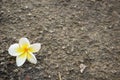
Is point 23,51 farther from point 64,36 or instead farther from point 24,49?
point 64,36

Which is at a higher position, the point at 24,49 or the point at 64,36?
the point at 24,49

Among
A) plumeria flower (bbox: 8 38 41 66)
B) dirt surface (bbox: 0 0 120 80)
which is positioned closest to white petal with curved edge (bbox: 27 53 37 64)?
plumeria flower (bbox: 8 38 41 66)

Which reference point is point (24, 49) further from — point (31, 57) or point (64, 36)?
point (64, 36)

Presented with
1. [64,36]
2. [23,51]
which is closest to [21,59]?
[23,51]

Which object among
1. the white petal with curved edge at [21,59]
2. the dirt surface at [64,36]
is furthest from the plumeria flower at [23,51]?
the dirt surface at [64,36]

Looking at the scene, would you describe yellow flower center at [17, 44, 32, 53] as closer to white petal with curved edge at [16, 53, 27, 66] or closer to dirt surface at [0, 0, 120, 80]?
white petal with curved edge at [16, 53, 27, 66]

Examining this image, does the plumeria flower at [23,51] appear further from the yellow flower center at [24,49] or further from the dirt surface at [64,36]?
the dirt surface at [64,36]

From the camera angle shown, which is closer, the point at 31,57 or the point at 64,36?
the point at 31,57

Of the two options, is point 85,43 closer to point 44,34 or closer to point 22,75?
point 44,34
